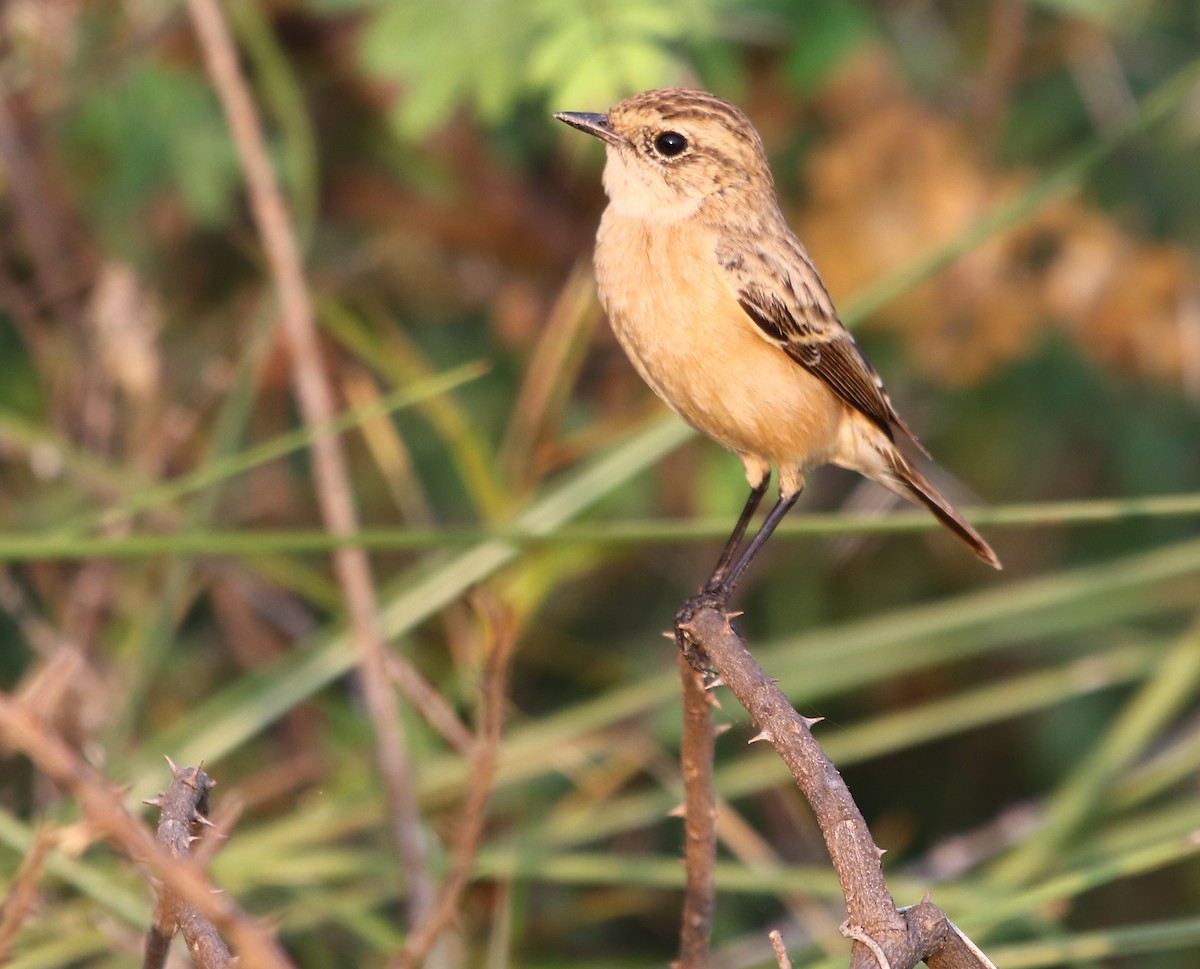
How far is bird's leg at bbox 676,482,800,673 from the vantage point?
10.0ft

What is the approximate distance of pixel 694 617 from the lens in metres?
2.91

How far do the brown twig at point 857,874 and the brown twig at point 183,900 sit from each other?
741mm

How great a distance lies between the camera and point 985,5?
634 cm

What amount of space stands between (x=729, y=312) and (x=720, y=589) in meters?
Answer: 0.62

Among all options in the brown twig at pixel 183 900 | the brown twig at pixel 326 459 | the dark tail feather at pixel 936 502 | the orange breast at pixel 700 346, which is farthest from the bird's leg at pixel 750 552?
the brown twig at pixel 183 900

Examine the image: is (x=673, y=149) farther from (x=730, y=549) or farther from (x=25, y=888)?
(x=25, y=888)

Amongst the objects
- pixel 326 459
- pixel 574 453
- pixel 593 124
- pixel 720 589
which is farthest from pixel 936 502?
pixel 326 459

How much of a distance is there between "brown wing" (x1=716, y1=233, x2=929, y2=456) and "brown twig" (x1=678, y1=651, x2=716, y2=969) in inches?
46.4

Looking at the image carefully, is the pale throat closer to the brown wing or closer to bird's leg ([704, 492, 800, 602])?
the brown wing

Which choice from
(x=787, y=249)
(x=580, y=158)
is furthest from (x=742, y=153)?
(x=580, y=158)

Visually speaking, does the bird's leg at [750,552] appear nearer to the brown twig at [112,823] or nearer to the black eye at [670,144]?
the black eye at [670,144]

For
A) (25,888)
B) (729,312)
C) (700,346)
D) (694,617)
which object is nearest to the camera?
(25,888)

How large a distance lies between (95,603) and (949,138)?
326cm

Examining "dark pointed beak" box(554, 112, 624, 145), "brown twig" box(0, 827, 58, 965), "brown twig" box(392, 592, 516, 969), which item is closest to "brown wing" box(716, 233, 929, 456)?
"dark pointed beak" box(554, 112, 624, 145)
